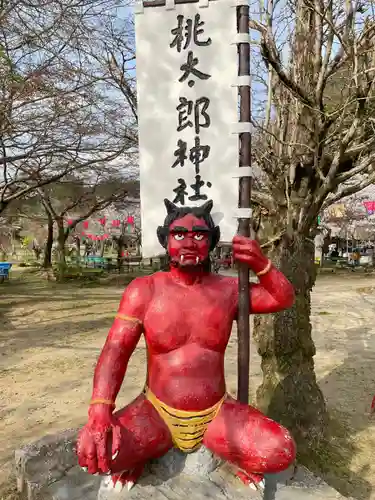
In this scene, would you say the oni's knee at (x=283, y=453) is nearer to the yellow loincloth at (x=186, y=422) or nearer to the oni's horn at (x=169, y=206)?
the yellow loincloth at (x=186, y=422)

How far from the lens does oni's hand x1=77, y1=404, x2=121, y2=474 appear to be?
6.98 ft

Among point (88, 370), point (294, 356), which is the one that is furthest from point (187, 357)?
point (88, 370)

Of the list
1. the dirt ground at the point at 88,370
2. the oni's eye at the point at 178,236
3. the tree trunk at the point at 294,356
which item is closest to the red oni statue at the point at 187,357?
the oni's eye at the point at 178,236

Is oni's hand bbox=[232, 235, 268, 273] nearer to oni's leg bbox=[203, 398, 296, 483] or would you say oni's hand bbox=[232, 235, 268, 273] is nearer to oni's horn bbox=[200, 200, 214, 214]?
oni's horn bbox=[200, 200, 214, 214]

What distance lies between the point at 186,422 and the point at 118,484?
Result: 20.1 inches

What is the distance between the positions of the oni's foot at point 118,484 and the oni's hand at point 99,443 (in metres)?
0.38

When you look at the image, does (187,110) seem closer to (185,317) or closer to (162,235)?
(162,235)

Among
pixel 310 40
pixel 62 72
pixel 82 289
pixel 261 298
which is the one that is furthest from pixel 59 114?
pixel 82 289

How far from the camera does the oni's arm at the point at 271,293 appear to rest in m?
2.51

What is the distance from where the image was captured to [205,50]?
2582mm

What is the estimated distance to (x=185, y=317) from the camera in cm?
Result: 247

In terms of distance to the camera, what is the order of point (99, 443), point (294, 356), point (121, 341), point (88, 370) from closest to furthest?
1. point (99, 443)
2. point (121, 341)
3. point (294, 356)
4. point (88, 370)

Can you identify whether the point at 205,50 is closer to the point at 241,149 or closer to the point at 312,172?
the point at 241,149

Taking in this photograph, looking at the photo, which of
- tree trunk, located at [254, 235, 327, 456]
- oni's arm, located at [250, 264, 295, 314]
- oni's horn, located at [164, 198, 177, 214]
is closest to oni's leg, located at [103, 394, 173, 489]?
oni's arm, located at [250, 264, 295, 314]
